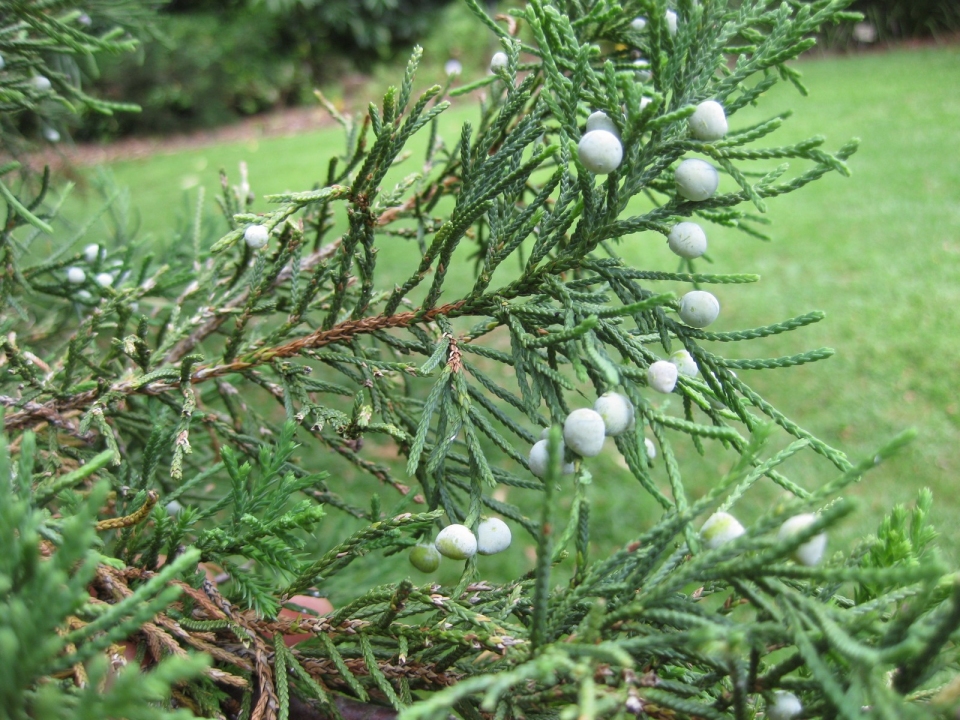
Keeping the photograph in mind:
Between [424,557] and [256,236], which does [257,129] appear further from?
[424,557]

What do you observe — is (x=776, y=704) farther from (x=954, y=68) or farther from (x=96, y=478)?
(x=954, y=68)

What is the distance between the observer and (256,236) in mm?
1304

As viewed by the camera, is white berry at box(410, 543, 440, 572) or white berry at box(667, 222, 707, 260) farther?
white berry at box(410, 543, 440, 572)

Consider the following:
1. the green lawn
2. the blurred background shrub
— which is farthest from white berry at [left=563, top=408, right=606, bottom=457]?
the blurred background shrub

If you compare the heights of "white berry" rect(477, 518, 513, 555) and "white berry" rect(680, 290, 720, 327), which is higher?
"white berry" rect(680, 290, 720, 327)

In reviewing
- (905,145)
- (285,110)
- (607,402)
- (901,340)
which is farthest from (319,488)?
(285,110)

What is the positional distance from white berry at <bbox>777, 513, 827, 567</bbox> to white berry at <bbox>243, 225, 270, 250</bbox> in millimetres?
1012

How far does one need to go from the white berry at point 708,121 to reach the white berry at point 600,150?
118 millimetres

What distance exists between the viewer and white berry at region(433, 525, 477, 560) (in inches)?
38.3

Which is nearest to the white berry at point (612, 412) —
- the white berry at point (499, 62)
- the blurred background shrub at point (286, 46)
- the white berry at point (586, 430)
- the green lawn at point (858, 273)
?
the white berry at point (586, 430)

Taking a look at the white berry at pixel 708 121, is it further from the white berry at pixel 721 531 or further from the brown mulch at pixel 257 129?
the brown mulch at pixel 257 129

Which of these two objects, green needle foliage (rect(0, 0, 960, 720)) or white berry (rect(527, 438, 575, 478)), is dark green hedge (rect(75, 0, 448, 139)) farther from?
white berry (rect(527, 438, 575, 478))

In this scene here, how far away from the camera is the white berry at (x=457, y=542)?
97cm

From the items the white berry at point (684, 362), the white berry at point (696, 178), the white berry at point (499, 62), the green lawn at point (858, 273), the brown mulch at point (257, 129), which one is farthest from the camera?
the brown mulch at point (257, 129)
